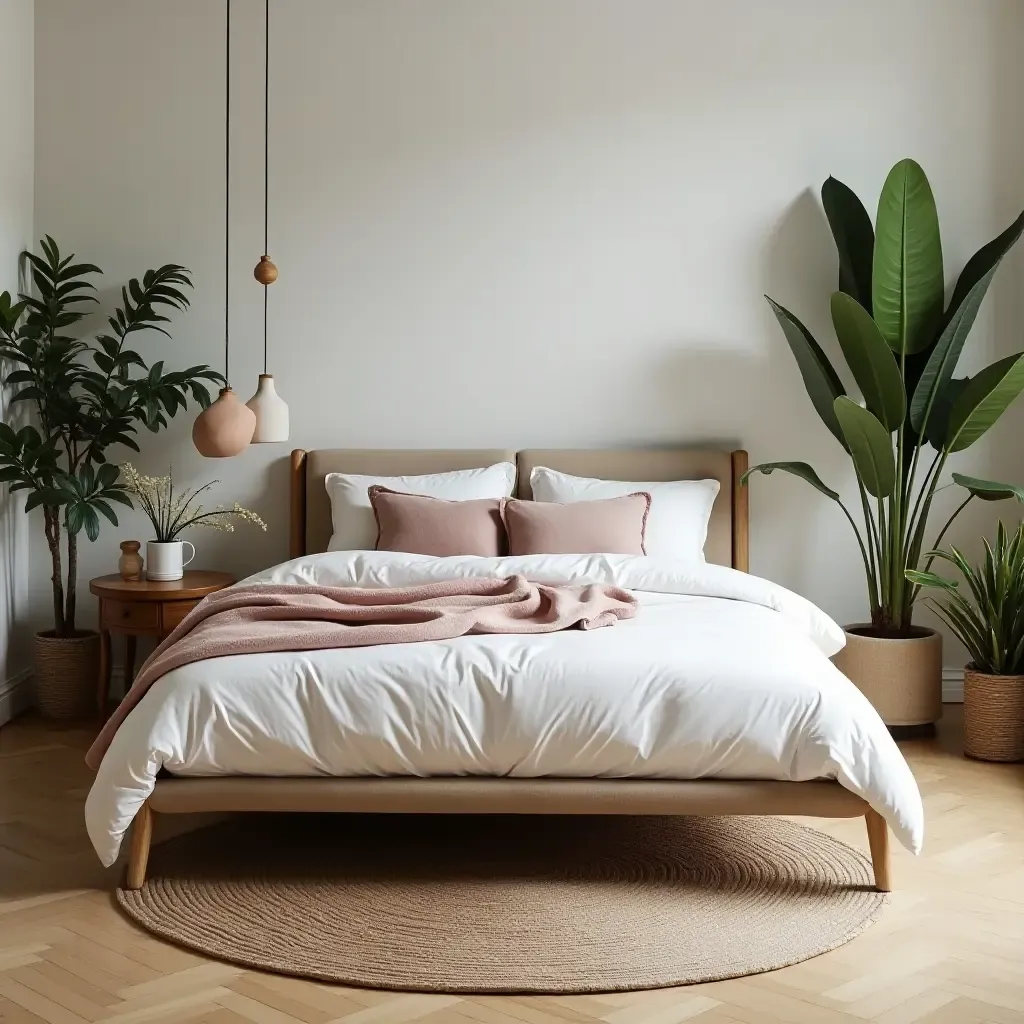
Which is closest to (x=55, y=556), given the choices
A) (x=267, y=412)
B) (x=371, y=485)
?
(x=267, y=412)

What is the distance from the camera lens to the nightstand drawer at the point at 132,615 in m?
4.74

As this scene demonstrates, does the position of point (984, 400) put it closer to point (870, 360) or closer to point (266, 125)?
point (870, 360)

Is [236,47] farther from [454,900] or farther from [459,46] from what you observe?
[454,900]

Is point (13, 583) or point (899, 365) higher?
point (899, 365)

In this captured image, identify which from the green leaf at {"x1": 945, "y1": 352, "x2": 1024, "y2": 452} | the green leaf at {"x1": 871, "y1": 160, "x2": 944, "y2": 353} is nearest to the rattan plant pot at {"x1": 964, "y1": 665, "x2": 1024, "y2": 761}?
the green leaf at {"x1": 945, "y1": 352, "x2": 1024, "y2": 452}

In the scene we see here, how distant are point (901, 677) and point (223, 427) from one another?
2.61m

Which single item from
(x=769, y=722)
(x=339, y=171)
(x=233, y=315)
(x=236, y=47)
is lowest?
(x=769, y=722)

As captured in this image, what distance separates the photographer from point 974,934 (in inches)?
115

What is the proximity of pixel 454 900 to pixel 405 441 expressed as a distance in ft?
8.52

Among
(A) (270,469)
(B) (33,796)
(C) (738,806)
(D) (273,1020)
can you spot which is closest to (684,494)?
(A) (270,469)

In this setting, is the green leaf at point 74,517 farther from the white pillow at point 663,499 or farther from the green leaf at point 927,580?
the green leaf at point 927,580

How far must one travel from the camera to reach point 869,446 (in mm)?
4555

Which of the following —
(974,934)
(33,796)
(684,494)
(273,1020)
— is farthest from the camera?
(684,494)

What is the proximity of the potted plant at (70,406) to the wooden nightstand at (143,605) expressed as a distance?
0.66 feet
